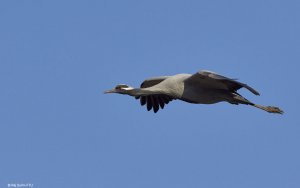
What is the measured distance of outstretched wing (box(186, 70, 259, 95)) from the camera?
69.2 feet

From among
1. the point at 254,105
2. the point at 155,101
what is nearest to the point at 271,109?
the point at 254,105

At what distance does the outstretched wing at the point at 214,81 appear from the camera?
21.1 m

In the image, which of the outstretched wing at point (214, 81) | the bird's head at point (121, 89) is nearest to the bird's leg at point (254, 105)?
the outstretched wing at point (214, 81)

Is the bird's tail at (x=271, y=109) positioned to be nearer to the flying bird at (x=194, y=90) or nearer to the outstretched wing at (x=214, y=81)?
the flying bird at (x=194, y=90)

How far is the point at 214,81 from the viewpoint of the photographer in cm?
2173

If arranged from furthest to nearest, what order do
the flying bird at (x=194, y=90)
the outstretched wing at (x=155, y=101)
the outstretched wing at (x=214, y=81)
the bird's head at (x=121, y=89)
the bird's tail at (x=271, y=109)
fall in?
1. the outstretched wing at (x=155, y=101)
2. the bird's tail at (x=271, y=109)
3. the bird's head at (x=121, y=89)
4. the flying bird at (x=194, y=90)
5. the outstretched wing at (x=214, y=81)

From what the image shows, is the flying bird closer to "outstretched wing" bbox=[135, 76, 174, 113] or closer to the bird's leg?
the bird's leg

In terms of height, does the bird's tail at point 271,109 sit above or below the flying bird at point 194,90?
below

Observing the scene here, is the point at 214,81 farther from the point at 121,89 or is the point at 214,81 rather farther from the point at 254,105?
the point at 121,89

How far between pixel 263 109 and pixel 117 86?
14.3 feet

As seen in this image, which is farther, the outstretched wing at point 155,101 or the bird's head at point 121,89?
the outstretched wing at point 155,101

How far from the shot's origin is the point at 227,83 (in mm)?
22047

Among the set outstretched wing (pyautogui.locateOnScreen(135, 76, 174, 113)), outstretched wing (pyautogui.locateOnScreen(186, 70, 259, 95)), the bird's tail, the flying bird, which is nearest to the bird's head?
the flying bird

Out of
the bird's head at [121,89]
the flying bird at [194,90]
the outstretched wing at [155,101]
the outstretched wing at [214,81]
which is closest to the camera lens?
the outstretched wing at [214,81]
